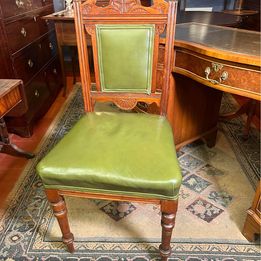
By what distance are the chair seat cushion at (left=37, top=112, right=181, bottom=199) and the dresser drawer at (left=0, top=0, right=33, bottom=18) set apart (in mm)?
1219

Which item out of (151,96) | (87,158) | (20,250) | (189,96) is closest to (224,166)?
(189,96)

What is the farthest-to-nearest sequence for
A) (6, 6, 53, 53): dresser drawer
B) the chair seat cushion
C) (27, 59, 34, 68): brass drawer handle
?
(27, 59, 34, 68): brass drawer handle < (6, 6, 53, 53): dresser drawer < the chair seat cushion

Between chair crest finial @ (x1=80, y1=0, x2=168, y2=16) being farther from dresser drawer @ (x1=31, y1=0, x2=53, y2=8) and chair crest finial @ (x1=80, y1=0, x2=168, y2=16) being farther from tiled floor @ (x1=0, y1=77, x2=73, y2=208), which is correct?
dresser drawer @ (x1=31, y1=0, x2=53, y2=8)

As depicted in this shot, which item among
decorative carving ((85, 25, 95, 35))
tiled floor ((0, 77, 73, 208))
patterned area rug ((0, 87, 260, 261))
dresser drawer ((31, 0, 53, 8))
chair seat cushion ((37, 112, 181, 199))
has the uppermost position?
dresser drawer ((31, 0, 53, 8))

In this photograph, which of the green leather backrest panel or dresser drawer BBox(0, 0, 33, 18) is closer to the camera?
the green leather backrest panel

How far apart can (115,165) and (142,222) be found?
58cm

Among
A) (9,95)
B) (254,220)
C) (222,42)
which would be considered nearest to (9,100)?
(9,95)

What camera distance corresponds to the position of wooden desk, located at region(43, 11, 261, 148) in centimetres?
110

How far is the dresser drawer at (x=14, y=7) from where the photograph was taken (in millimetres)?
1776

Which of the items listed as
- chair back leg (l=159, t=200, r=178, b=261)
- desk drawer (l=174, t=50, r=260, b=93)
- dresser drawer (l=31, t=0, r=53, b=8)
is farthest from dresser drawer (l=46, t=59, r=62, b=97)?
chair back leg (l=159, t=200, r=178, b=261)

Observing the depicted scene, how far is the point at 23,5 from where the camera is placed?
207 centimetres

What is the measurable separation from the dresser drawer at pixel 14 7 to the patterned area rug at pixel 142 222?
1.12 meters

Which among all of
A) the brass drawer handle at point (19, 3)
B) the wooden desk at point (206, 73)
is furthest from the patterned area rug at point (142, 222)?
the brass drawer handle at point (19, 3)

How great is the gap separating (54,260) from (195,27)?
1606 mm
